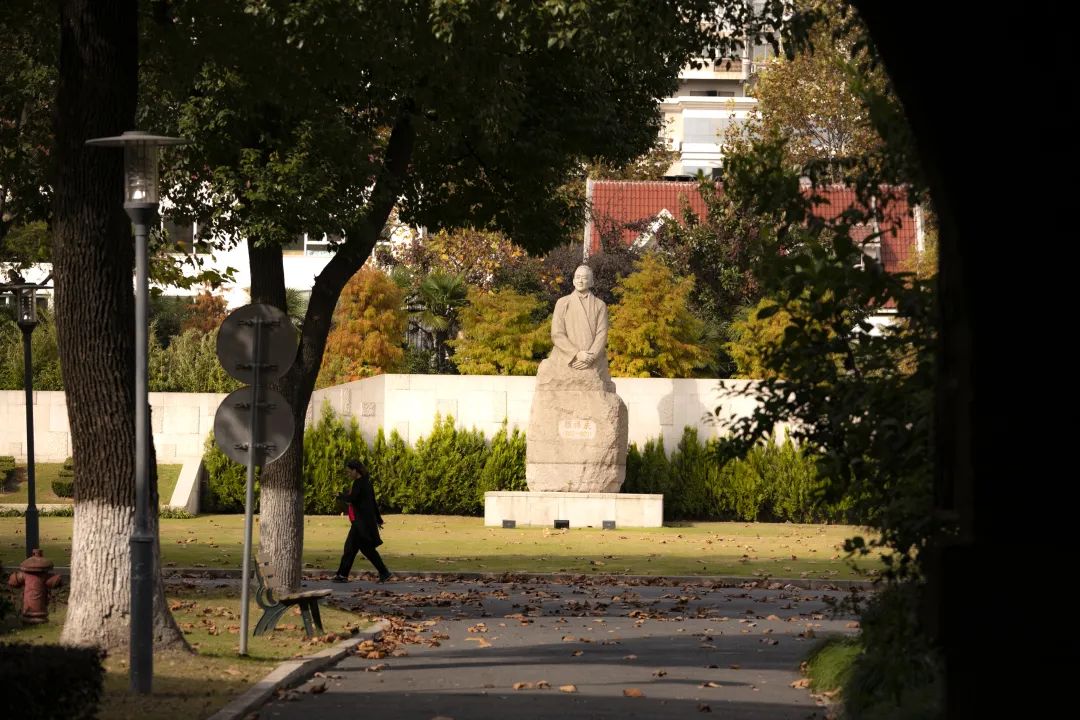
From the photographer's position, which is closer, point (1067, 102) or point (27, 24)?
point (1067, 102)

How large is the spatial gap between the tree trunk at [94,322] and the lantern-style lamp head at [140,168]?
31.5 inches

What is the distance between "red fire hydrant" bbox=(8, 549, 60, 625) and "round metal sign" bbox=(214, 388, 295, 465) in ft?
8.13

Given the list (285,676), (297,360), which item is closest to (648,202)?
(297,360)

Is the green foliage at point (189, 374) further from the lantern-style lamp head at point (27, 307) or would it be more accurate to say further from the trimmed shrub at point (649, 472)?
the lantern-style lamp head at point (27, 307)

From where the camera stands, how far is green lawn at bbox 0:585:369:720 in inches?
432

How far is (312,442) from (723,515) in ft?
28.0

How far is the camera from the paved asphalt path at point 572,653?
11.4 m

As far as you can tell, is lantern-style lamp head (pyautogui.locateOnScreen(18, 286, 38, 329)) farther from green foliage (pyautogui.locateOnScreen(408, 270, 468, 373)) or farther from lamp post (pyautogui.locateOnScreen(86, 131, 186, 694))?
green foliage (pyautogui.locateOnScreen(408, 270, 468, 373))

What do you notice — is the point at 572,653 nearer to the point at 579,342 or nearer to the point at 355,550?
the point at 355,550

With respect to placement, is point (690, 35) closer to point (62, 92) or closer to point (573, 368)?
point (62, 92)

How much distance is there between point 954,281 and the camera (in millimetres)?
4539

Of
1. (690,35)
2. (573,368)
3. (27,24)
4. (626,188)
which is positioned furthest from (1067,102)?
(626,188)

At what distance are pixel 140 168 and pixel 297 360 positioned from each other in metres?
6.60

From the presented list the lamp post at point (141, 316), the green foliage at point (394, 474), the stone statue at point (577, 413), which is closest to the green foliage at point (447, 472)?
the green foliage at point (394, 474)
